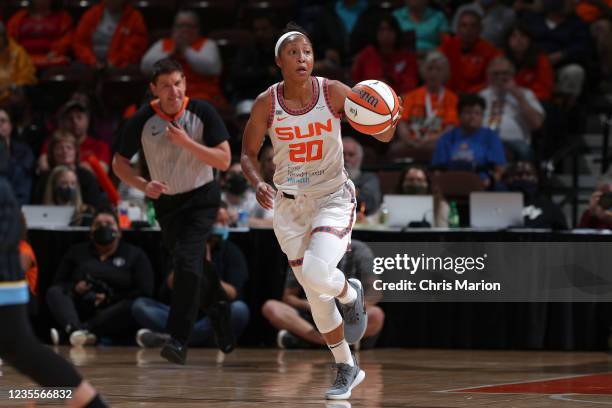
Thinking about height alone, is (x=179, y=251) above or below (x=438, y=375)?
above

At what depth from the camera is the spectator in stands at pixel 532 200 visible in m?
10.5

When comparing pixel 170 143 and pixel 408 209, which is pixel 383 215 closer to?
pixel 408 209

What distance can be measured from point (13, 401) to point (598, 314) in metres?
5.65

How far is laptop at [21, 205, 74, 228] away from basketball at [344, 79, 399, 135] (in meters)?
5.12

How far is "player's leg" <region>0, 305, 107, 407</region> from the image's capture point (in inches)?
171

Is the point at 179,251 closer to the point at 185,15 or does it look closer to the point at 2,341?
the point at 2,341

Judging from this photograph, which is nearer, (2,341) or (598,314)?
(2,341)

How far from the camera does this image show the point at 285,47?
6574 millimetres

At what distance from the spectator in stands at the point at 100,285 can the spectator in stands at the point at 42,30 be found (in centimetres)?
537

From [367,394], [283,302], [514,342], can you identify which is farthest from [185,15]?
[367,394]

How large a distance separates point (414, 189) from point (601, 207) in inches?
67.3

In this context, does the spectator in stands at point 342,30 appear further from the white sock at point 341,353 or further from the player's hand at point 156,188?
Answer: the white sock at point 341,353

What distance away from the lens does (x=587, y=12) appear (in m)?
14.1

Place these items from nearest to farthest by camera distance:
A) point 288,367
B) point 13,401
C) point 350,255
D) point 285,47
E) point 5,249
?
1. point 5,249
2. point 13,401
3. point 285,47
4. point 288,367
5. point 350,255
